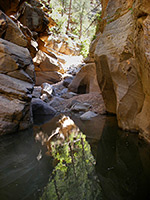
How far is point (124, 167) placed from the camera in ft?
9.45

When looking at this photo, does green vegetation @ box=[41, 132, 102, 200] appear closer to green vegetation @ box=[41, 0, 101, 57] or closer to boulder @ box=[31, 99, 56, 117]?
boulder @ box=[31, 99, 56, 117]

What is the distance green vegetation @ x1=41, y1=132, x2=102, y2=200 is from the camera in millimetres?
2066

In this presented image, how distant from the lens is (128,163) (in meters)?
3.04

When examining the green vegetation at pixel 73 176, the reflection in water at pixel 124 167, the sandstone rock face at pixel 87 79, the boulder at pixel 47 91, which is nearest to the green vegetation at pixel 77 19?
the sandstone rock face at pixel 87 79

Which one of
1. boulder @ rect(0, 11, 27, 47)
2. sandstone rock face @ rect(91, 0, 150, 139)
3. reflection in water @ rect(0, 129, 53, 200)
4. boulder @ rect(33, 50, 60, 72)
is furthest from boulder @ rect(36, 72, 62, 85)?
reflection in water @ rect(0, 129, 53, 200)

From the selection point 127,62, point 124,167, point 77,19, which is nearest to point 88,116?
point 127,62

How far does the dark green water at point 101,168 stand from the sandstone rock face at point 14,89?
102cm

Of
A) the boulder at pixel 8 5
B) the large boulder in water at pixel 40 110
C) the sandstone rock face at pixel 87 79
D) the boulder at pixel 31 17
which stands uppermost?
the boulder at pixel 31 17

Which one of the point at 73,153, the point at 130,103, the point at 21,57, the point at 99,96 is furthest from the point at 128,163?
the point at 99,96

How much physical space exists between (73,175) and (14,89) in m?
4.46

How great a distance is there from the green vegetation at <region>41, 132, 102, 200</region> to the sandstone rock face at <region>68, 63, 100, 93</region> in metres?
8.08

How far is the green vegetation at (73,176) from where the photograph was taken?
2066 mm

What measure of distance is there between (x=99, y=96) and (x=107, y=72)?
3.50m

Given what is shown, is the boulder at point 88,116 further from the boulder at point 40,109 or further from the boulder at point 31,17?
the boulder at point 31,17
